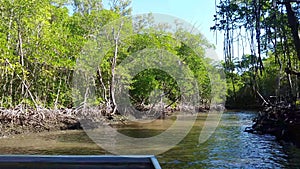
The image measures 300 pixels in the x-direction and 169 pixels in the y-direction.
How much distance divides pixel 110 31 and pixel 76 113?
6450mm

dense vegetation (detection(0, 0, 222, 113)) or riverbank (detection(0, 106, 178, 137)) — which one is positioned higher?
dense vegetation (detection(0, 0, 222, 113))

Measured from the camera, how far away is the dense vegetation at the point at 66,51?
44.3 feet

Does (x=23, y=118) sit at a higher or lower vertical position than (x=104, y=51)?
lower

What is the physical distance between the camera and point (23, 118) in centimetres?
1252

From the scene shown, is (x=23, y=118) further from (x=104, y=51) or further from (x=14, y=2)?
(x=104, y=51)

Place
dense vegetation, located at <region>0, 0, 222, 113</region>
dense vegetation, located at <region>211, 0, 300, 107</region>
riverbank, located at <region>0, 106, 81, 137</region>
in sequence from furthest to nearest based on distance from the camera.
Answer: dense vegetation, located at <region>0, 0, 222, 113</region> → riverbank, located at <region>0, 106, 81, 137</region> → dense vegetation, located at <region>211, 0, 300, 107</region>

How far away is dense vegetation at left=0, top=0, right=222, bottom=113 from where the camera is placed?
13.5 meters

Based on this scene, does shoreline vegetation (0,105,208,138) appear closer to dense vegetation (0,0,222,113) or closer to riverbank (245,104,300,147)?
dense vegetation (0,0,222,113)

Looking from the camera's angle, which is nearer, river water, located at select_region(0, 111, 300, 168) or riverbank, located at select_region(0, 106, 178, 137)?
river water, located at select_region(0, 111, 300, 168)

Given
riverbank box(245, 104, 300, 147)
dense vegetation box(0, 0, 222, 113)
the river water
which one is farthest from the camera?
dense vegetation box(0, 0, 222, 113)

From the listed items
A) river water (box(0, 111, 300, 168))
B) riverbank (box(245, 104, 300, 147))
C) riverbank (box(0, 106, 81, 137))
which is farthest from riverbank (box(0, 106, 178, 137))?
riverbank (box(245, 104, 300, 147))

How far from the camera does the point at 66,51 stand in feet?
Answer: 51.3

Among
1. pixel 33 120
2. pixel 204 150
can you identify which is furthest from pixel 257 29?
pixel 33 120

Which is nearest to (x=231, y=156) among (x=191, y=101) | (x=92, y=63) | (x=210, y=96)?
(x=92, y=63)
